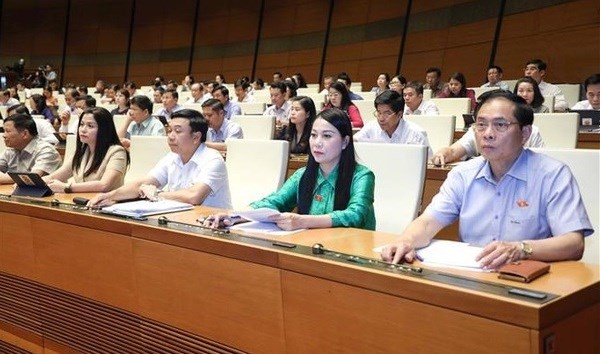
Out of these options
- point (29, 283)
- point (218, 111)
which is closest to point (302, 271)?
point (29, 283)

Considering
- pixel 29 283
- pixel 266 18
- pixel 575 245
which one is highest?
pixel 266 18

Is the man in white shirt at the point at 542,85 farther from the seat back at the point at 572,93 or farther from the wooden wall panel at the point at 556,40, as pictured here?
the wooden wall panel at the point at 556,40

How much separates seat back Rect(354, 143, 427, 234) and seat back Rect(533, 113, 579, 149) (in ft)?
5.14

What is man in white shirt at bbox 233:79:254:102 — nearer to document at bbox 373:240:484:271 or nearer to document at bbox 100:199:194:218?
document at bbox 100:199:194:218

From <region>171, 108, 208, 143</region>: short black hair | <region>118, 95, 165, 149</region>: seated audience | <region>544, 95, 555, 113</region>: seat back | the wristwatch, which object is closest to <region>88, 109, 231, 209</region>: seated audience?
<region>171, 108, 208, 143</region>: short black hair

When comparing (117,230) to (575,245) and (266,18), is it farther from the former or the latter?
(266,18)

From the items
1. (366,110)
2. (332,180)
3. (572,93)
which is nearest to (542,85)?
(572,93)

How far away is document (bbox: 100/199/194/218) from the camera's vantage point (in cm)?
210

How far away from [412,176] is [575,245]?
3.16 feet

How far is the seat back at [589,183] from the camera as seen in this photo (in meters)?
1.90

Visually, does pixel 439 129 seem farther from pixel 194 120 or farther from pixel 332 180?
pixel 332 180

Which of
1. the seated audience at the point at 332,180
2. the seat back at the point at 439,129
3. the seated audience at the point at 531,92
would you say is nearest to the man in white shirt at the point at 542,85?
the seated audience at the point at 531,92

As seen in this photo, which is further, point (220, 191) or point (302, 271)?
point (220, 191)

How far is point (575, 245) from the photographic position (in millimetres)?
1578
